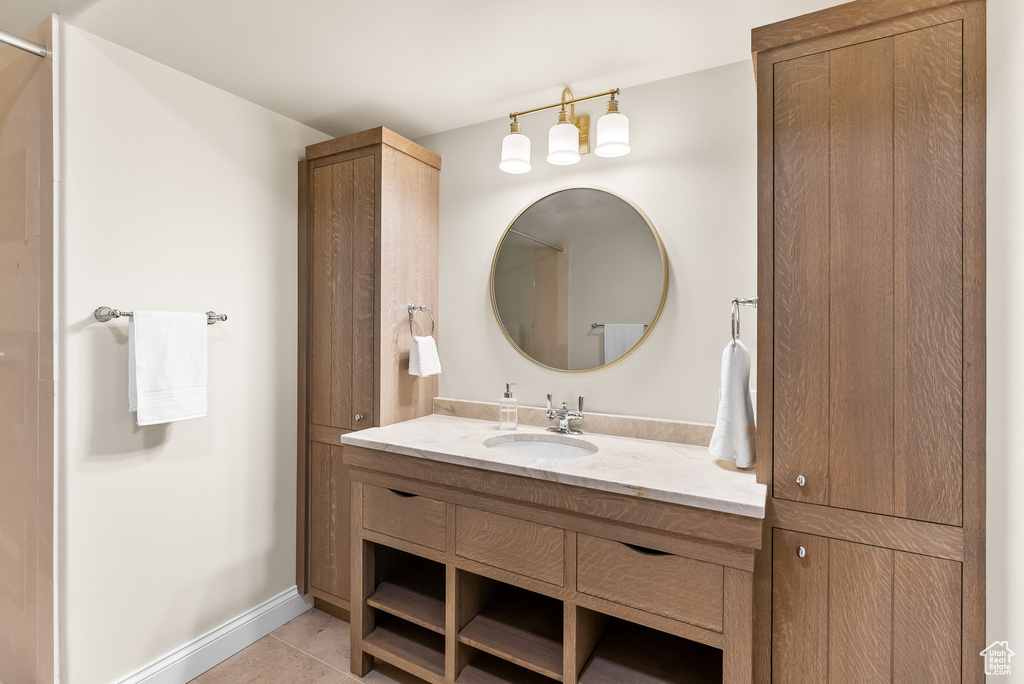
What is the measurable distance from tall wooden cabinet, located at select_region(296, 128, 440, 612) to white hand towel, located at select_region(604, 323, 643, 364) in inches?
35.1

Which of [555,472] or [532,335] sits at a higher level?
[532,335]

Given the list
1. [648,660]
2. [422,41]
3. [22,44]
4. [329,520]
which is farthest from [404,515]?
[22,44]

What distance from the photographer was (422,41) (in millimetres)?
1629

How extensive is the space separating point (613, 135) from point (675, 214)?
0.38m

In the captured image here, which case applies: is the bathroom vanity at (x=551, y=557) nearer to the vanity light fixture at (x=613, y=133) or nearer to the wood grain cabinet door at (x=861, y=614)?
the wood grain cabinet door at (x=861, y=614)

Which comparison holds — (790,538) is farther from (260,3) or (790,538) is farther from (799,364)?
(260,3)

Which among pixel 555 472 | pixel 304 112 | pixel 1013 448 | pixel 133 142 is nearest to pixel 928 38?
pixel 1013 448

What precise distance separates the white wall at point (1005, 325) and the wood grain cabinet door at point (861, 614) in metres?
0.09

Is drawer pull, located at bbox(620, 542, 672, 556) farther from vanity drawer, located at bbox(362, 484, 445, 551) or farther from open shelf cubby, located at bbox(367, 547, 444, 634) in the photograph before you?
open shelf cubby, located at bbox(367, 547, 444, 634)

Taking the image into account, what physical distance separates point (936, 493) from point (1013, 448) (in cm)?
23

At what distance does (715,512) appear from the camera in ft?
3.98

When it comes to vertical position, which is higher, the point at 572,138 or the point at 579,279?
the point at 572,138

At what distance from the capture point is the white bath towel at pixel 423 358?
2.13 metres

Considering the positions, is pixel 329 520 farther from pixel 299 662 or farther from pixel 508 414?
pixel 508 414
